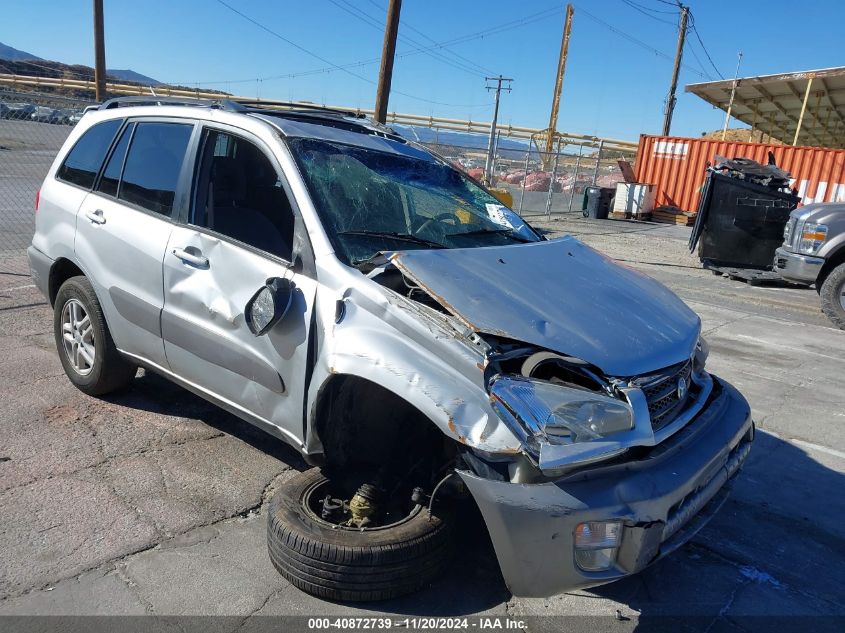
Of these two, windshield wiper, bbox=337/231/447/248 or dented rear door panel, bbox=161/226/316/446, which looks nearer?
dented rear door panel, bbox=161/226/316/446

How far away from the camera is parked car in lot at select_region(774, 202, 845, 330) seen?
8680mm

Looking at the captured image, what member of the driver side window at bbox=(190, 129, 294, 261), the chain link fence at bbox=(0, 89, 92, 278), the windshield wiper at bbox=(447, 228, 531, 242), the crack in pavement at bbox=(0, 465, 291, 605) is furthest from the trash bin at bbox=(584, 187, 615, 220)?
the crack in pavement at bbox=(0, 465, 291, 605)

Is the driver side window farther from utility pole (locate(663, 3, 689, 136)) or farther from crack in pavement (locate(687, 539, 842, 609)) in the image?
utility pole (locate(663, 3, 689, 136))

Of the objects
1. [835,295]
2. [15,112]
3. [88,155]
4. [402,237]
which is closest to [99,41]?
[15,112]

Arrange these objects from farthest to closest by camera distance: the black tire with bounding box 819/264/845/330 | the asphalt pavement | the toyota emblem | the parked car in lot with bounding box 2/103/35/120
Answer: the parked car in lot with bounding box 2/103/35/120 < the black tire with bounding box 819/264/845/330 < the toyota emblem < the asphalt pavement

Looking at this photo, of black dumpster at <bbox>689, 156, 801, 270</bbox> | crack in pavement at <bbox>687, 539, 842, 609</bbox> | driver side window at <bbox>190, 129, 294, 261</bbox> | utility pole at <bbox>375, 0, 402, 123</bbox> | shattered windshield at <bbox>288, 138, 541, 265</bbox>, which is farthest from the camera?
utility pole at <bbox>375, 0, 402, 123</bbox>

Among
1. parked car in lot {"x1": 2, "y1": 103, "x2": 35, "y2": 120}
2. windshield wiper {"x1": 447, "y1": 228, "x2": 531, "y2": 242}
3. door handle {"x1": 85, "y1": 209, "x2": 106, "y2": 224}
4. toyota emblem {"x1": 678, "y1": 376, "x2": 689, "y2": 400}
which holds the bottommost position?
toyota emblem {"x1": 678, "y1": 376, "x2": 689, "y2": 400}

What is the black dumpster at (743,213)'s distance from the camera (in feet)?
36.1

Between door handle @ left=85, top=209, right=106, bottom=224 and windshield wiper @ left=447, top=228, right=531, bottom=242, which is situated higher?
windshield wiper @ left=447, top=228, right=531, bottom=242

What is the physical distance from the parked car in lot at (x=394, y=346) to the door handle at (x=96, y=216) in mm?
31

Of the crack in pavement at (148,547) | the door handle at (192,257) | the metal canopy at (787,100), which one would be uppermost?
the metal canopy at (787,100)

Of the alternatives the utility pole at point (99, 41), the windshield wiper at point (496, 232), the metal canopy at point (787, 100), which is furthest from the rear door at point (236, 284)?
the metal canopy at point (787, 100)

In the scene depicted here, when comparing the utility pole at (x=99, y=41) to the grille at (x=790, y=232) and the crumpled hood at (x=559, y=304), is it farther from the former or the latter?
the crumpled hood at (x=559, y=304)

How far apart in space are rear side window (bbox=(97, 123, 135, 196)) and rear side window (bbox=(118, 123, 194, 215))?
0.06 metres
